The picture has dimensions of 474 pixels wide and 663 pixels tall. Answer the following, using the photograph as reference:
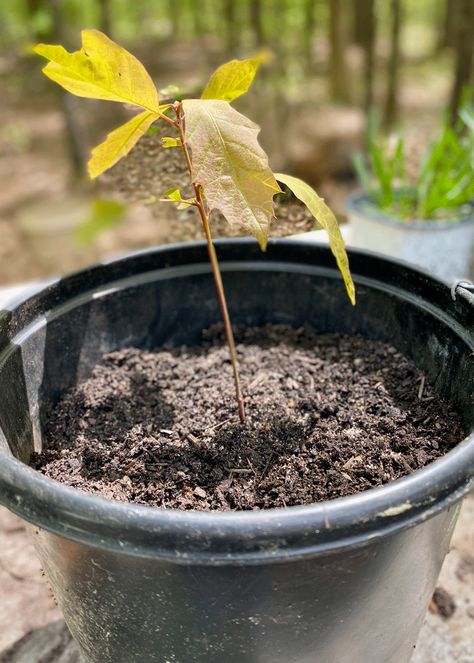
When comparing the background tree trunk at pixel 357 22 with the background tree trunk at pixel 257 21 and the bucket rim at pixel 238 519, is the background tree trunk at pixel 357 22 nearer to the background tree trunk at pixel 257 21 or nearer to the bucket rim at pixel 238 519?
the background tree trunk at pixel 257 21

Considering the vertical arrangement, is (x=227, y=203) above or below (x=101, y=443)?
above

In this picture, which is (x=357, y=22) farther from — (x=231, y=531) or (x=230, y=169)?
(x=231, y=531)

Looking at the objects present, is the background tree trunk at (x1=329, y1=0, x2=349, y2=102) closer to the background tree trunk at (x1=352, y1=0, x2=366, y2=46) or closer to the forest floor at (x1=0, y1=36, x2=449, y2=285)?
the forest floor at (x1=0, y1=36, x2=449, y2=285)

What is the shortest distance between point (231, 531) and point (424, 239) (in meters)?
1.87

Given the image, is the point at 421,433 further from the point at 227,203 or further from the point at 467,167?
the point at 467,167

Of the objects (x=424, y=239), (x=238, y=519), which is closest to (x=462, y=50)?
(x=424, y=239)

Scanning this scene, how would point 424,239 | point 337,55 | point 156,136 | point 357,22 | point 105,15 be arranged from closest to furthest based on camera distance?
point 156,136, point 424,239, point 105,15, point 337,55, point 357,22

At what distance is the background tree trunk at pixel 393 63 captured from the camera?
17.4 feet

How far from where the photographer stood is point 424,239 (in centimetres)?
231

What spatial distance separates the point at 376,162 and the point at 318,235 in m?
0.38

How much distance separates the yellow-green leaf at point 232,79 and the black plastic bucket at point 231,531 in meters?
0.51

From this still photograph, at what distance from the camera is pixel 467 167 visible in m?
2.22

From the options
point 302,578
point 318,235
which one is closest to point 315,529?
point 302,578

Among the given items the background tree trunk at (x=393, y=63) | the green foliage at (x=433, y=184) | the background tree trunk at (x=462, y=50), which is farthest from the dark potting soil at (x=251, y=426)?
the background tree trunk at (x=393, y=63)
